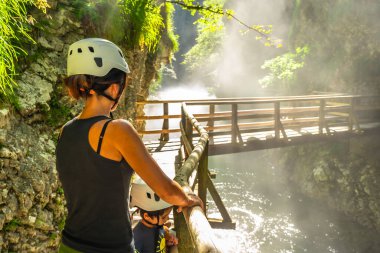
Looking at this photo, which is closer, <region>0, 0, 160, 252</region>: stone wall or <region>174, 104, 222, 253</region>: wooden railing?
<region>174, 104, 222, 253</region>: wooden railing

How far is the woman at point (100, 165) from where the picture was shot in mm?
1356

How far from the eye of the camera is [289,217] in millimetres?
15469

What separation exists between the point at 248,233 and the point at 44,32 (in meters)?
12.4

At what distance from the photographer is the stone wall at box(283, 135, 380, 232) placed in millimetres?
13641

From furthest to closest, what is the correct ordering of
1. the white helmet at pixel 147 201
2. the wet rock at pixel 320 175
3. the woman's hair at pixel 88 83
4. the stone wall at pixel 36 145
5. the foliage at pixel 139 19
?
the wet rock at pixel 320 175 < the foliage at pixel 139 19 < the stone wall at pixel 36 145 < the white helmet at pixel 147 201 < the woman's hair at pixel 88 83

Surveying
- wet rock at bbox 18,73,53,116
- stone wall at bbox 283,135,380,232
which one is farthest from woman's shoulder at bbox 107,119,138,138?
stone wall at bbox 283,135,380,232

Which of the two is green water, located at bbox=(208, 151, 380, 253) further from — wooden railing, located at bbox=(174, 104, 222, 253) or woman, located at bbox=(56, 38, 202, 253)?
woman, located at bbox=(56, 38, 202, 253)

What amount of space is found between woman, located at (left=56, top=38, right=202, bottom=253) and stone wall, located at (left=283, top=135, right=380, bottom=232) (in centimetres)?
1448

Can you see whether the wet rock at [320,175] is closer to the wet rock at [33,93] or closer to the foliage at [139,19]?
the foliage at [139,19]

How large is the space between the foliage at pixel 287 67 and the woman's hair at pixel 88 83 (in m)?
20.4

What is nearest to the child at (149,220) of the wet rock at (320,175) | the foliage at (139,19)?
the foliage at (139,19)

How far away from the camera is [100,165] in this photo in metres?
1.37

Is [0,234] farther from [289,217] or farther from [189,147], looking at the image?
[289,217]

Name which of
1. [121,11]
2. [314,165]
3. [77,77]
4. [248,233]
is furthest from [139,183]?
[314,165]
